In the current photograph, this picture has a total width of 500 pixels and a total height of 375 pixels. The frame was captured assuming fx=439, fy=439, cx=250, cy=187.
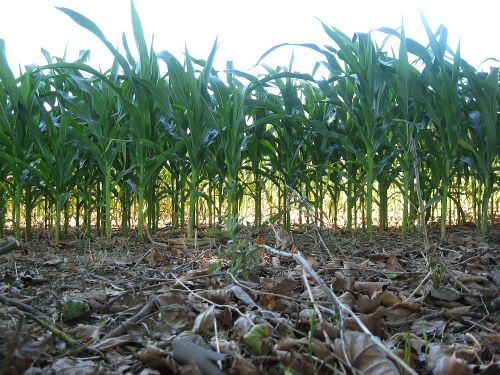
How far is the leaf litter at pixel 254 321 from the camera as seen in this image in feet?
2.63

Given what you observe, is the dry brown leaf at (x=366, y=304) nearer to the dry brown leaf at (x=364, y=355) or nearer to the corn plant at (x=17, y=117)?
the dry brown leaf at (x=364, y=355)

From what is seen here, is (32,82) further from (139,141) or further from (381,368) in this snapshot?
(381,368)

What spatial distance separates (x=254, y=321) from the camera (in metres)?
1.00

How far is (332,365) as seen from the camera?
2.66 feet

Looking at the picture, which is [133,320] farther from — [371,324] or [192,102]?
[192,102]

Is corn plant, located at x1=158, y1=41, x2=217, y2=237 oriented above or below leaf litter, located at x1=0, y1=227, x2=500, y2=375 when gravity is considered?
above

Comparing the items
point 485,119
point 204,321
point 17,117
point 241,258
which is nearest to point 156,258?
point 241,258

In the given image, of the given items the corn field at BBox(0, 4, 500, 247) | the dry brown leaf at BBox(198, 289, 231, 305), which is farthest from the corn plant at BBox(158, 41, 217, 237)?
the dry brown leaf at BBox(198, 289, 231, 305)

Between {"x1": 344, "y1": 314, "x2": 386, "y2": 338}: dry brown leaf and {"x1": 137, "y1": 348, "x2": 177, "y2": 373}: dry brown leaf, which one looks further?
{"x1": 344, "y1": 314, "x2": 386, "y2": 338}: dry brown leaf

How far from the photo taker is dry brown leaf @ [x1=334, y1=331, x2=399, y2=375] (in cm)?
77

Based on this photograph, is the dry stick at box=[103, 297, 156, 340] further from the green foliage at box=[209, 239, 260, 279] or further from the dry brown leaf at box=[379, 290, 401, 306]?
the dry brown leaf at box=[379, 290, 401, 306]

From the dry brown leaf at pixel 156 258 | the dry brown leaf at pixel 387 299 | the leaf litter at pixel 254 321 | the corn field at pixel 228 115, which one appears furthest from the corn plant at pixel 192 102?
the dry brown leaf at pixel 387 299

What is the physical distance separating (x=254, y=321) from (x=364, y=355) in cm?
29

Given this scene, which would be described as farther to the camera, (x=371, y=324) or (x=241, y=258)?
(x=241, y=258)
